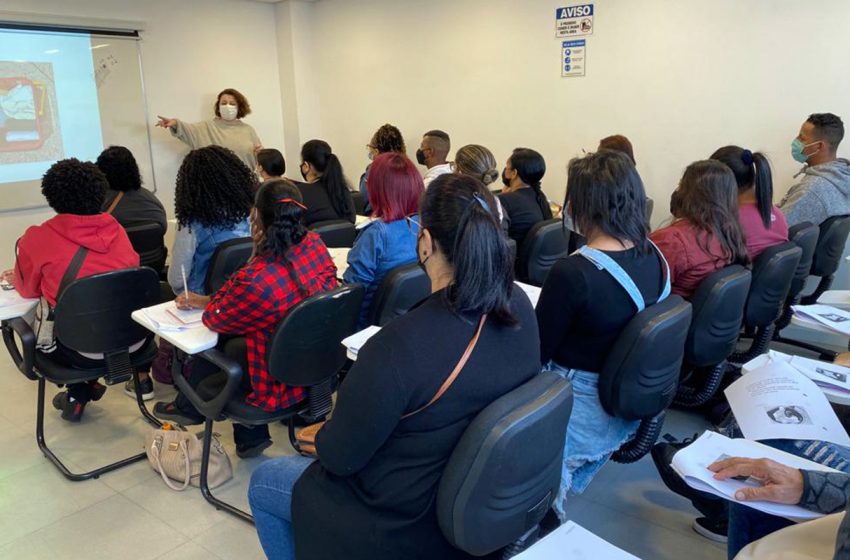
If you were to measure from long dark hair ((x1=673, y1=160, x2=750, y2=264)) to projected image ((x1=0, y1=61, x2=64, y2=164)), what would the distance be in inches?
196

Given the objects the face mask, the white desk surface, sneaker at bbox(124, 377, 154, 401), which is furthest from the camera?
the face mask

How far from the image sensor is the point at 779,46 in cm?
392

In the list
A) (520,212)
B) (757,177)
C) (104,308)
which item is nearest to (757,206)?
(757,177)

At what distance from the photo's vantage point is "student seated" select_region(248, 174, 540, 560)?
1.17 meters

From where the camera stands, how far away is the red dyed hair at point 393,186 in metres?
2.54

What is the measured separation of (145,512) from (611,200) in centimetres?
203

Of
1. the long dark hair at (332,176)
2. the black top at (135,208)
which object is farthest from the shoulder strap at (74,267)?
the long dark hair at (332,176)

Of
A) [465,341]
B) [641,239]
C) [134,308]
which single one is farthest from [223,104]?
[465,341]

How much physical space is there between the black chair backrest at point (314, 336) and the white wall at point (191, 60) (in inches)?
161

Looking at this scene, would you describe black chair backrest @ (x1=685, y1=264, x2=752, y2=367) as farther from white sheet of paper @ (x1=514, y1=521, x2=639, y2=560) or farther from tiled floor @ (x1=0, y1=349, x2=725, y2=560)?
white sheet of paper @ (x1=514, y1=521, x2=639, y2=560)

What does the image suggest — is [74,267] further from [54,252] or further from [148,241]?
[148,241]

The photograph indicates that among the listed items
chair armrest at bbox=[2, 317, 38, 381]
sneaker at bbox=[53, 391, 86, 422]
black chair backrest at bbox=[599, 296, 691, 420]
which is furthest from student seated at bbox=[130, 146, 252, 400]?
black chair backrest at bbox=[599, 296, 691, 420]

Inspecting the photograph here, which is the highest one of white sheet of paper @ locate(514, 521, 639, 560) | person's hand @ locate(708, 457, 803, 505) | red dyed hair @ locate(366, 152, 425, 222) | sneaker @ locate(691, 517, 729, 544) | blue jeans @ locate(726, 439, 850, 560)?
red dyed hair @ locate(366, 152, 425, 222)

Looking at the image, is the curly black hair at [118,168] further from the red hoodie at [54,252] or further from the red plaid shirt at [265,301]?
the red plaid shirt at [265,301]
